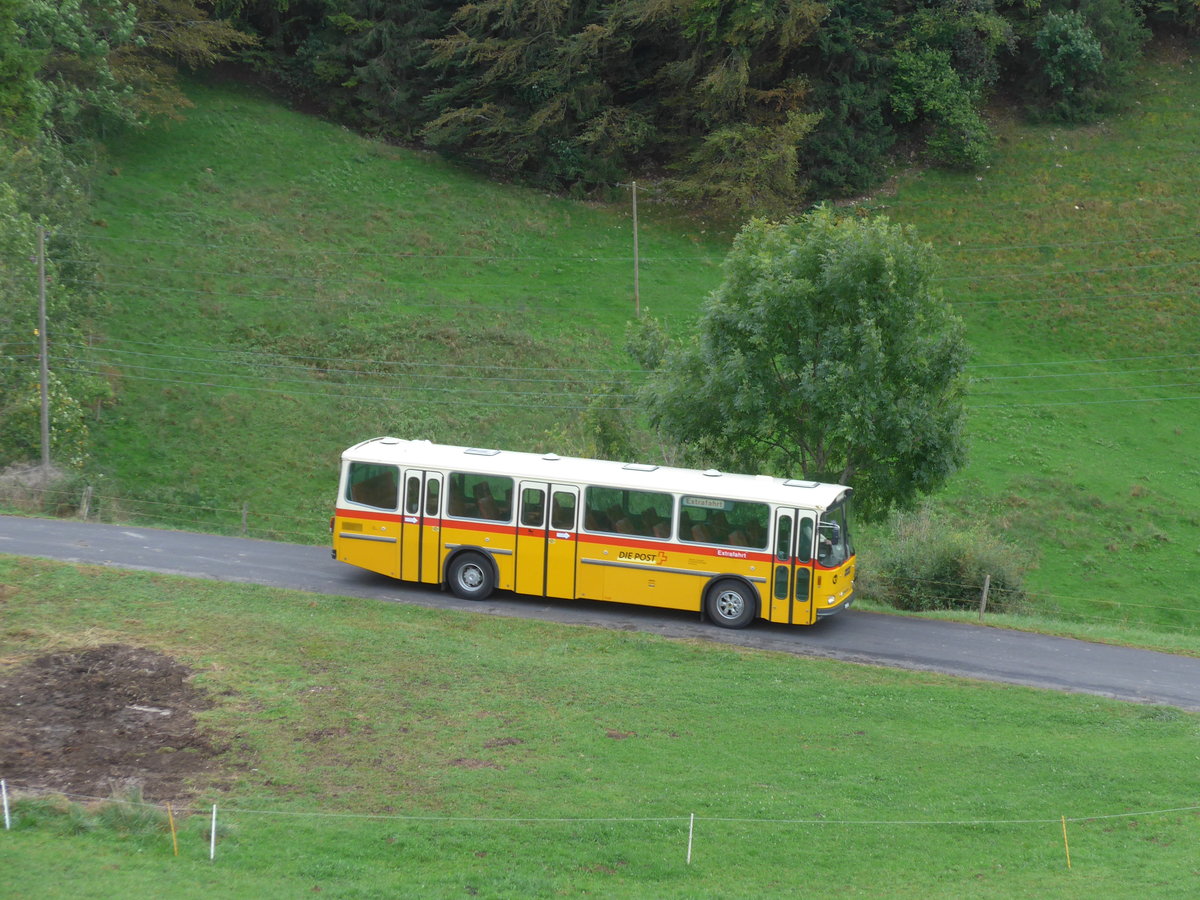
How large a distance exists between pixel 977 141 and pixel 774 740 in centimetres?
5237

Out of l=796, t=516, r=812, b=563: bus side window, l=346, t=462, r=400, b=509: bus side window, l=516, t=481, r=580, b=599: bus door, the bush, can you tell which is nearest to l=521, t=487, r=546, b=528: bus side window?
l=516, t=481, r=580, b=599: bus door

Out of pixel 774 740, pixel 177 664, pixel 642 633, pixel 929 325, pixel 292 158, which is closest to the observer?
pixel 774 740

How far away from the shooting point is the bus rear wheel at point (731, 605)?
2141 centimetres

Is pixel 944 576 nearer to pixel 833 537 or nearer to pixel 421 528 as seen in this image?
pixel 833 537

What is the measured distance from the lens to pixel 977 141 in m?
61.6

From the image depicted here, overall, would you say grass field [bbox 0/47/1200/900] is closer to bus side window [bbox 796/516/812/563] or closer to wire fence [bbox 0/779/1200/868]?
wire fence [bbox 0/779/1200/868]

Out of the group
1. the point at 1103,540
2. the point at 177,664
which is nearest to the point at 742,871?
the point at 177,664

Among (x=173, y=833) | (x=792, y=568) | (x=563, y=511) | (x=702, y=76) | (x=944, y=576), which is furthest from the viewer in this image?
(x=702, y=76)

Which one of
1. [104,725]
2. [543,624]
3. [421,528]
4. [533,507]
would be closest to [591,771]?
[104,725]

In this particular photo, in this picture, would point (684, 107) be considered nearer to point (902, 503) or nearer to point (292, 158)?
point (292, 158)

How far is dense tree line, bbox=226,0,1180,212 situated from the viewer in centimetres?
5812

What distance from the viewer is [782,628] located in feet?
72.1

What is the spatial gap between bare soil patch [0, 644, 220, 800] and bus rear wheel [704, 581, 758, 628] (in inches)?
356

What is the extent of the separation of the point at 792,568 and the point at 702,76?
43.5 meters
